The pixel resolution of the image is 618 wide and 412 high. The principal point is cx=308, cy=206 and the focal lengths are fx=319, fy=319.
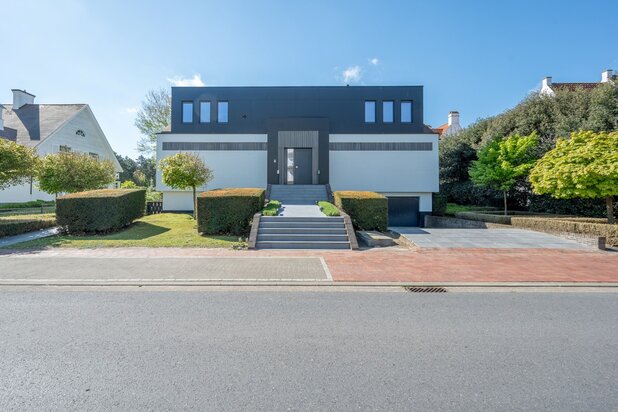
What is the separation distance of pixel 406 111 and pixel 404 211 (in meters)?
6.79

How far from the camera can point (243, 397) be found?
2.89 meters

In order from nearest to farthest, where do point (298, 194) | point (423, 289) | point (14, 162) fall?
point (423, 289), point (14, 162), point (298, 194)

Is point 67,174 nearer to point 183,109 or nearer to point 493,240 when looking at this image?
point 183,109

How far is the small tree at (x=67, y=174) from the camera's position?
51.0 feet

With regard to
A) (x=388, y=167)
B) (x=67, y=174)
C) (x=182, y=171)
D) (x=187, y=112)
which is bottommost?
(x=67, y=174)

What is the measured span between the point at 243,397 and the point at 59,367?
2.11m

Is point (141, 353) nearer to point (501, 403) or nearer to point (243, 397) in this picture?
point (243, 397)

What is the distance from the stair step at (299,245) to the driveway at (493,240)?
2.79 metres

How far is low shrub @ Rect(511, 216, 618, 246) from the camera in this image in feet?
36.5

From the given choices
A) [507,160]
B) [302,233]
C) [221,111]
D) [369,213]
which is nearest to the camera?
[302,233]

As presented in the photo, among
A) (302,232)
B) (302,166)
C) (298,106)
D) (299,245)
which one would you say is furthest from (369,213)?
(298,106)

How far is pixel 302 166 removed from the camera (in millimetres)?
21531

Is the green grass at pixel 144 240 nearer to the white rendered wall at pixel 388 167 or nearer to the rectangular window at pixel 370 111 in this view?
the white rendered wall at pixel 388 167

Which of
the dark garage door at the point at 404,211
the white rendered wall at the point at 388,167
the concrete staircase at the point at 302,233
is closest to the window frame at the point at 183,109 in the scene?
the white rendered wall at the point at 388,167
